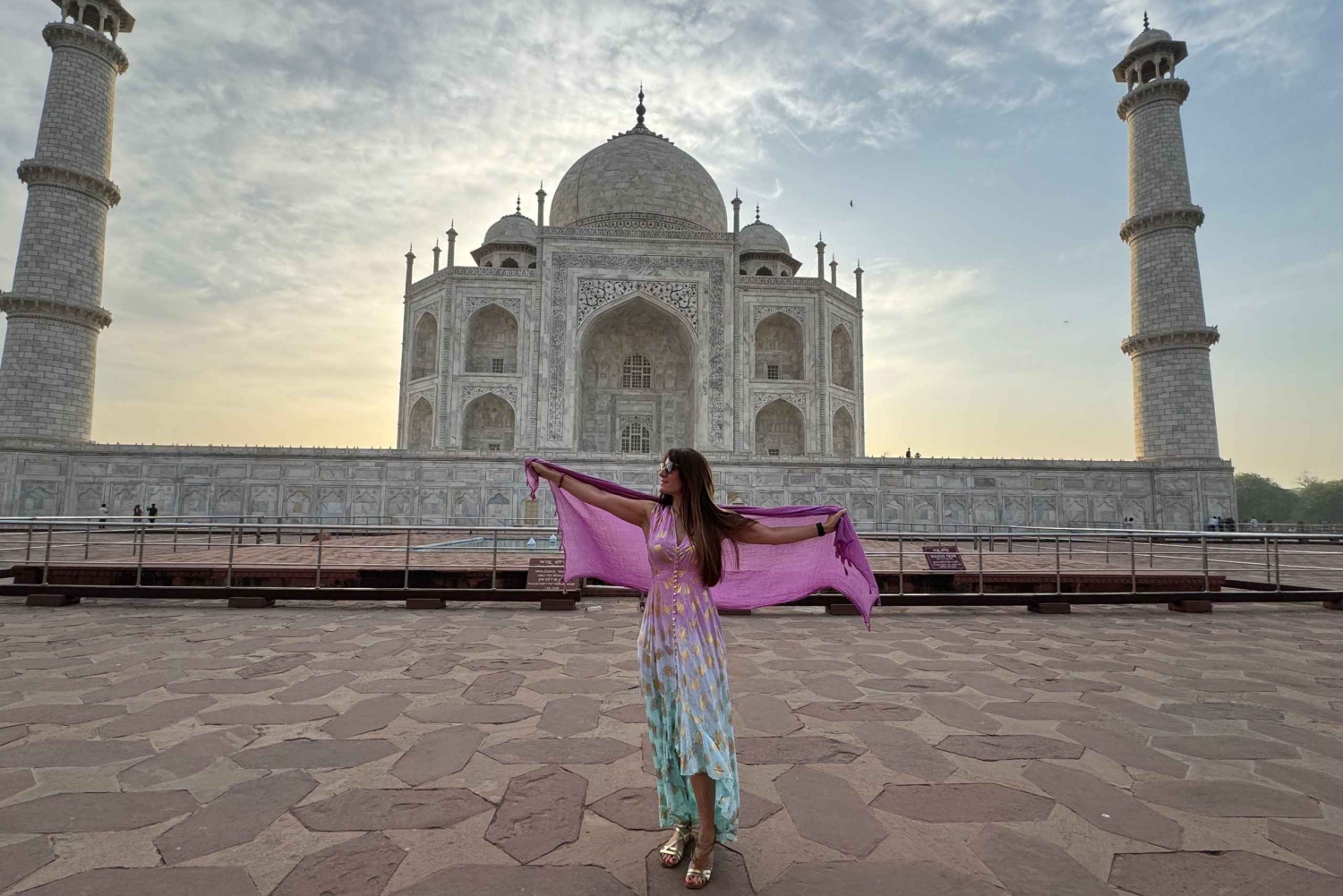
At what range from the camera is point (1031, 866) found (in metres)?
1.86

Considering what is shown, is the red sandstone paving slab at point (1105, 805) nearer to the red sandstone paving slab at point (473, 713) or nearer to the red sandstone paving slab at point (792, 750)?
the red sandstone paving slab at point (792, 750)

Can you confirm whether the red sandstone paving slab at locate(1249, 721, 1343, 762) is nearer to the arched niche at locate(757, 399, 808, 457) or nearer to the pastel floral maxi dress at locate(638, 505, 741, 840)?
the pastel floral maxi dress at locate(638, 505, 741, 840)

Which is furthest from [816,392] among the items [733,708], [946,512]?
[733,708]

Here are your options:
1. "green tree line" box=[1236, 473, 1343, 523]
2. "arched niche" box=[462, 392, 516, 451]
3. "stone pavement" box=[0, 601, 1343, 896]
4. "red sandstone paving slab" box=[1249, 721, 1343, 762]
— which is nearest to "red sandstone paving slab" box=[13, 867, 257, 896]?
"stone pavement" box=[0, 601, 1343, 896]

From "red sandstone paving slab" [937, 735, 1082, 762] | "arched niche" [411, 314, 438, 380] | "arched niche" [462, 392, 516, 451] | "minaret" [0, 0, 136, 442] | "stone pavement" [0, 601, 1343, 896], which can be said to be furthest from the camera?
"arched niche" [411, 314, 438, 380]

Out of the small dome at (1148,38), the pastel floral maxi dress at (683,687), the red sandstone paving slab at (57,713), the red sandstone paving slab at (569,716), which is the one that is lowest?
the red sandstone paving slab at (569,716)

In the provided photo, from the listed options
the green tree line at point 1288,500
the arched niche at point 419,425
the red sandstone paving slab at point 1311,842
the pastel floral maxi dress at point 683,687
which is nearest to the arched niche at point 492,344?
the arched niche at point 419,425

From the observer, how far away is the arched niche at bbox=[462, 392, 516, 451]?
25.6 metres

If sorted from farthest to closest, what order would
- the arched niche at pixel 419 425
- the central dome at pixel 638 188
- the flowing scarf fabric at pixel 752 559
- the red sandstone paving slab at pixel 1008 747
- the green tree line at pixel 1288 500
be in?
the green tree line at pixel 1288 500 → the central dome at pixel 638 188 → the arched niche at pixel 419 425 → the red sandstone paving slab at pixel 1008 747 → the flowing scarf fabric at pixel 752 559

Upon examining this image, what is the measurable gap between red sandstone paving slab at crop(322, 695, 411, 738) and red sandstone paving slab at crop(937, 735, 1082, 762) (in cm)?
238

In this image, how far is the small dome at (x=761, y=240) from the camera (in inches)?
1272

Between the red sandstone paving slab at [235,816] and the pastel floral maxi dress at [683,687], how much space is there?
1.23m

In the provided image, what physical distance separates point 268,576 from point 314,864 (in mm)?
5769

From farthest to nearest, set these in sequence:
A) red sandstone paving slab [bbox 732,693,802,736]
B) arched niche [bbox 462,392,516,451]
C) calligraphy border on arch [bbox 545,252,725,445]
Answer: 1. arched niche [bbox 462,392,516,451]
2. calligraphy border on arch [bbox 545,252,725,445]
3. red sandstone paving slab [bbox 732,693,802,736]
